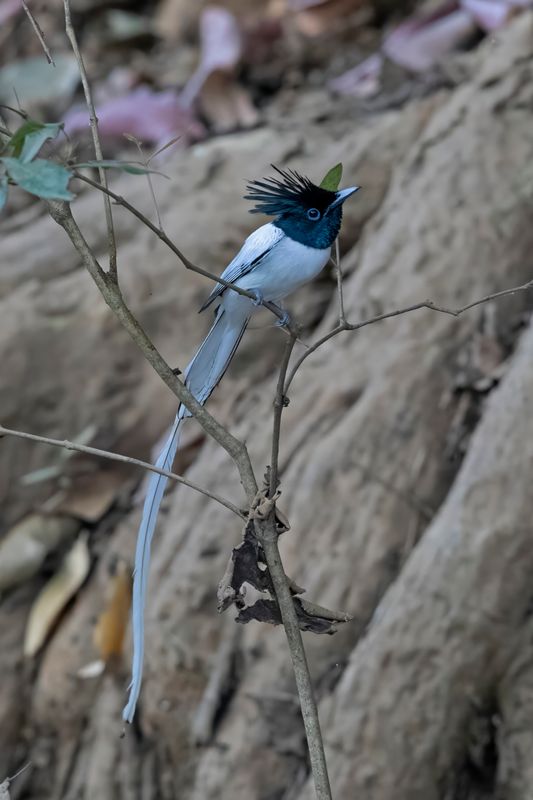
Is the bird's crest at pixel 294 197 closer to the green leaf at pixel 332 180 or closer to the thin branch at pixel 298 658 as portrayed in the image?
the green leaf at pixel 332 180

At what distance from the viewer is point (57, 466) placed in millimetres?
3117

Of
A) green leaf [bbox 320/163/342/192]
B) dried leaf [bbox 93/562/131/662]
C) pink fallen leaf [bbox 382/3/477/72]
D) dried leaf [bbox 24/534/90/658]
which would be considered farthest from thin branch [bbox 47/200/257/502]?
pink fallen leaf [bbox 382/3/477/72]

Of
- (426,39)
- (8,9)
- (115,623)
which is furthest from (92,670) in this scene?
(8,9)

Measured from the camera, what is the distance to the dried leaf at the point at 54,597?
292cm

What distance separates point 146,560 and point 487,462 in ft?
3.78

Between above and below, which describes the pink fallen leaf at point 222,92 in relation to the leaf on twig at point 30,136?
above

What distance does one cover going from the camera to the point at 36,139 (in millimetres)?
978

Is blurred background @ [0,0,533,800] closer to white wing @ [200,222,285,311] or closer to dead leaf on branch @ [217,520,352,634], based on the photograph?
white wing @ [200,222,285,311]

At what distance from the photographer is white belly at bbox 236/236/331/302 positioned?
1.21 metres

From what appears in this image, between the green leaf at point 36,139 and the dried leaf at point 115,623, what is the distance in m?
1.92

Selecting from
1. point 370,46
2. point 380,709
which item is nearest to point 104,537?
point 380,709

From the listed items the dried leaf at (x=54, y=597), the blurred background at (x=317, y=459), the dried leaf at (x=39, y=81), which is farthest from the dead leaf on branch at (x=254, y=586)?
the dried leaf at (x=39, y=81)

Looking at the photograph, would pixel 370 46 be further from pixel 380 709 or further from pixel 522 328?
pixel 380 709

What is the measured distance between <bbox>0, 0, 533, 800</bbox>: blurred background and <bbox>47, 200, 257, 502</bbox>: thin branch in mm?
723
